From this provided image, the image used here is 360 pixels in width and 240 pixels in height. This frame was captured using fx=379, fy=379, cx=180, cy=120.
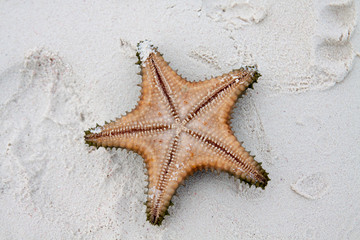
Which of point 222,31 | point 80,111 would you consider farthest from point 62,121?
point 222,31

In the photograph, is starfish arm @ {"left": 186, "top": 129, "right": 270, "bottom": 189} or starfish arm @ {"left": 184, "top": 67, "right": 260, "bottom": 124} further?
starfish arm @ {"left": 184, "top": 67, "right": 260, "bottom": 124}

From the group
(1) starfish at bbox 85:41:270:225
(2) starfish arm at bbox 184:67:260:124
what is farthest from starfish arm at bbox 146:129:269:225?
(2) starfish arm at bbox 184:67:260:124

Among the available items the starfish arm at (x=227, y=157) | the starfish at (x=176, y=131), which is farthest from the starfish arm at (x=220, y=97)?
the starfish arm at (x=227, y=157)

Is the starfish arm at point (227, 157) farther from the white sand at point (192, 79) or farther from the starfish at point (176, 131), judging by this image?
the white sand at point (192, 79)

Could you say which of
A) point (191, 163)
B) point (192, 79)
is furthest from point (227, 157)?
point (192, 79)

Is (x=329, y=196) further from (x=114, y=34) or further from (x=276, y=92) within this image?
(x=114, y=34)

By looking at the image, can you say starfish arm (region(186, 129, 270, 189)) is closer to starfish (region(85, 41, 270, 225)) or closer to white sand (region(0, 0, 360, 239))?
starfish (region(85, 41, 270, 225))
